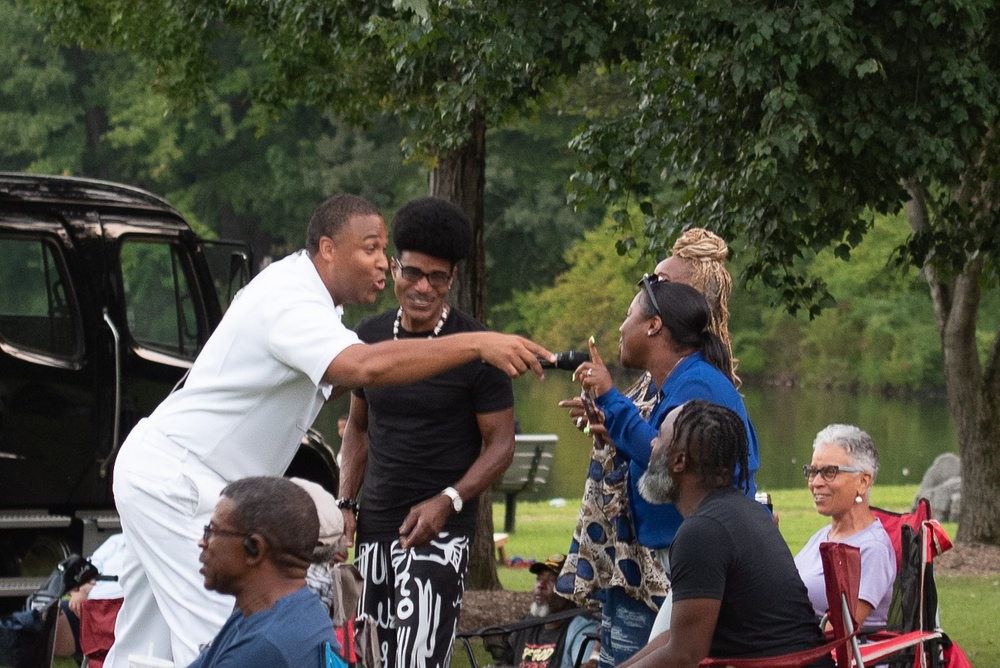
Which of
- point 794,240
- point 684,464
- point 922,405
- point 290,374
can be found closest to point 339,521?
point 290,374

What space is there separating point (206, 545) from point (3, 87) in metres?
52.4

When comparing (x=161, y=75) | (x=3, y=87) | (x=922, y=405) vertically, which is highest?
(x=3, y=87)

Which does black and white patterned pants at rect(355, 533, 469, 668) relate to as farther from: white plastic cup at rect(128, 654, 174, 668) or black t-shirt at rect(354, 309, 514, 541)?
white plastic cup at rect(128, 654, 174, 668)

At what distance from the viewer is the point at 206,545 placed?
3.40m

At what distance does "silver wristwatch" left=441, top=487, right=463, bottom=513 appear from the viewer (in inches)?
189

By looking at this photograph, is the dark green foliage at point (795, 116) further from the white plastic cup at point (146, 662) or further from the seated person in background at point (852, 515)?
the white plastic cup at point (146, 662)

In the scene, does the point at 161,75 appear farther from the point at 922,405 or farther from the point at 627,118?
the point at 922,405

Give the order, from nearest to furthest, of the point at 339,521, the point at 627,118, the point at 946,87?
the point at 339,521, the point at 946,87, the point at 627,118

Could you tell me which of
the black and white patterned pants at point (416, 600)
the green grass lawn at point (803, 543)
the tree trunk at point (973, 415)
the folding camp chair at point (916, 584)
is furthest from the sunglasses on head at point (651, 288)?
the tree trunk at point (973, 415)

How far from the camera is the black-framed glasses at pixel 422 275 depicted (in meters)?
4.91

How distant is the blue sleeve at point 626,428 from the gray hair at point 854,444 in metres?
1.31

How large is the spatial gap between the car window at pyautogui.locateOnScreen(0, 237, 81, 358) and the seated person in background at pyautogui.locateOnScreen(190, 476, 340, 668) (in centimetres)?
673

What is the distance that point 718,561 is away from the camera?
3820 mm

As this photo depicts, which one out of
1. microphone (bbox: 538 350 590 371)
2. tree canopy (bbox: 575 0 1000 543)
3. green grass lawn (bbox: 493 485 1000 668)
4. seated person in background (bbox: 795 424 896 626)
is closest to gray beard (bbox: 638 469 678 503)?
microphone (bbox: 538 350 590 371)
